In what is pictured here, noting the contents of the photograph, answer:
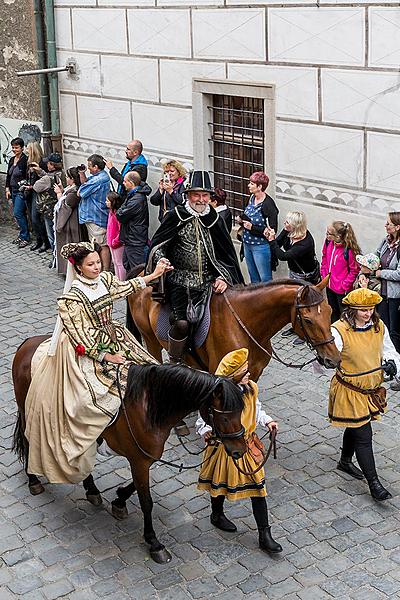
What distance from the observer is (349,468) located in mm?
7883

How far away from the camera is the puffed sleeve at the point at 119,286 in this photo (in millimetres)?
7207

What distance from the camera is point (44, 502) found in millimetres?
7719

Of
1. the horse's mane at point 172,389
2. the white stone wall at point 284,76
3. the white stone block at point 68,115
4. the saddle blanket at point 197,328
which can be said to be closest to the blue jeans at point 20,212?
the white stone block at point 68,115

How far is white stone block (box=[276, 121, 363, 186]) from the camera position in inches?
419

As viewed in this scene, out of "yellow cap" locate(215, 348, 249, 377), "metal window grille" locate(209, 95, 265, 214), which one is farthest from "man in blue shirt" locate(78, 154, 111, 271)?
"yellow cap" locate(215, 348, 249, 377)

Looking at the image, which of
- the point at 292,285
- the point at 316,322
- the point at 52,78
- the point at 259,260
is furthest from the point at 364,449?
the point at 52,78

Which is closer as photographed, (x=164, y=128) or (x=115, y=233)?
(x=115, y=233)

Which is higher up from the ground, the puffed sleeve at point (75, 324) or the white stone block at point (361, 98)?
the white stone block at point (361, 98)

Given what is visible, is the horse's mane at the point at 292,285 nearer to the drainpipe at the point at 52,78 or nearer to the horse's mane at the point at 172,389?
the horse's mane at the point at 172,389

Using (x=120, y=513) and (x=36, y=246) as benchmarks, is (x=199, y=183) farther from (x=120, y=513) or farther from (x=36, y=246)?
(x=36, y=246)

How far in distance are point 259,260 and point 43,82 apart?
5845 mm

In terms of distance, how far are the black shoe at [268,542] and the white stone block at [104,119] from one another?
8316 millimetres

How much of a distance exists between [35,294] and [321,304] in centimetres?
645

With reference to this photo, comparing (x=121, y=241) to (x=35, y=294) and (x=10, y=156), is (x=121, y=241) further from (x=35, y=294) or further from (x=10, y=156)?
(x=10, y=156)
